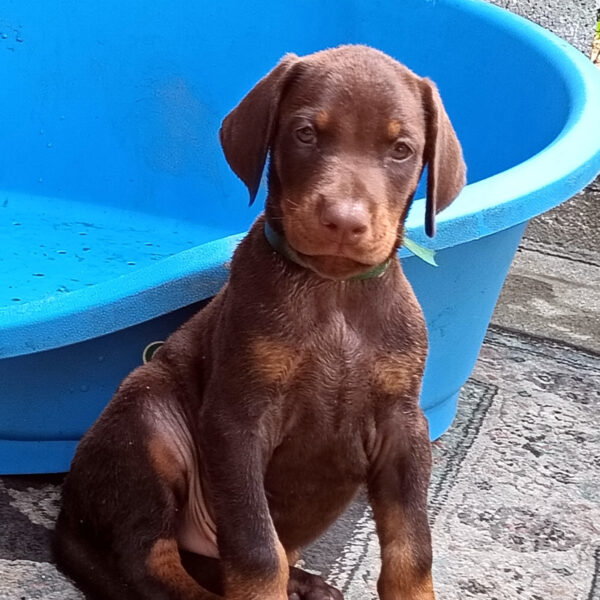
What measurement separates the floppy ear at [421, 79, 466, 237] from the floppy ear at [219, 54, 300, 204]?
267mm

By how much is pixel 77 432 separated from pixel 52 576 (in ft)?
1.38

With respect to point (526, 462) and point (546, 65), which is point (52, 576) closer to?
point (526, 462)

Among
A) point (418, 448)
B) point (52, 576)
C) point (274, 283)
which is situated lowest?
point (52, 576)

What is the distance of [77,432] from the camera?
274 cm

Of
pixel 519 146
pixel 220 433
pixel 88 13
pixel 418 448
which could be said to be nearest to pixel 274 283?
pixel 220 433

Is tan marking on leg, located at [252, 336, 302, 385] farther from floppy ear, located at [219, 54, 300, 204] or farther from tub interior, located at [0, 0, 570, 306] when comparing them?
tub interior, located at [0, 0, 570, 306]

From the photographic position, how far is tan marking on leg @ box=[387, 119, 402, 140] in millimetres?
1890

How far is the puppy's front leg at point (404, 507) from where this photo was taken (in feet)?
6.85

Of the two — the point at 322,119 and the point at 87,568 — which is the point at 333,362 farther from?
the point at 87,568

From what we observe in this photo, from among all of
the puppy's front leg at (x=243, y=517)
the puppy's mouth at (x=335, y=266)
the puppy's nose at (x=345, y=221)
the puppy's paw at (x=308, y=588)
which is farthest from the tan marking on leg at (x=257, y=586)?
the puppy's nose at (x=345, y=221)

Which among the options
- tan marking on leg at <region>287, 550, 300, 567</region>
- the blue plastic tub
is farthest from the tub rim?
tan marking on leg at <region>287, 550, 300, 567</region>

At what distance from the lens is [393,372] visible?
2.04m

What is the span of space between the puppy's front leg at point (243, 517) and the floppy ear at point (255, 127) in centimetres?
46

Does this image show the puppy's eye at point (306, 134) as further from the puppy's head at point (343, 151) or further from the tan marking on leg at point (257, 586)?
the tan marking on leg at point (257, 586)
